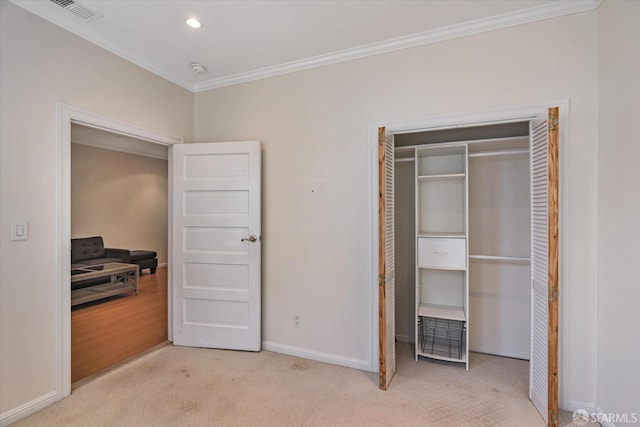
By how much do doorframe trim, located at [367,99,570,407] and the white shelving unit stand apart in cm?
32

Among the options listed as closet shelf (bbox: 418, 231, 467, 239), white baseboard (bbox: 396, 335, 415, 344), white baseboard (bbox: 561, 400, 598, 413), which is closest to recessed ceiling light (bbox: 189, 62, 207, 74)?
closet shelf (bbox: 418, 231, 467, 239)

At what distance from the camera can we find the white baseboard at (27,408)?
194 cm

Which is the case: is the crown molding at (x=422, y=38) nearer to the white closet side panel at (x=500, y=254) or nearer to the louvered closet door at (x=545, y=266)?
the louvered closet door at (x=545, y=266)

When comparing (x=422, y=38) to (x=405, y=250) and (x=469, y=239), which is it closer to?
(x=469, y=239)

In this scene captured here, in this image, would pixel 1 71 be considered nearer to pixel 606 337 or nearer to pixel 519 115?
pixel 519 115

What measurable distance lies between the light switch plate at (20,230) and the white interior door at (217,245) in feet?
3.89

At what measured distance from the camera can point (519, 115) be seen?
2.20 m

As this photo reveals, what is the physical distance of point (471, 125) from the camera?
236cm

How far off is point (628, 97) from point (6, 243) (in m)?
3.73

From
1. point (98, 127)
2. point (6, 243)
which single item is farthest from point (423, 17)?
point (6, 243)

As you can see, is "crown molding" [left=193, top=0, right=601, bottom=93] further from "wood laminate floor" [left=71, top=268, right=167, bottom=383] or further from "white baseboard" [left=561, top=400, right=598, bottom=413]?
"wood laminate floor" [left=71, top=268, right=167, bottom=383]

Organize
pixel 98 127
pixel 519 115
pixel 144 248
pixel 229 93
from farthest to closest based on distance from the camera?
pixel 144 248, pixel 229 93, pixel 98 127, pixel 519 115

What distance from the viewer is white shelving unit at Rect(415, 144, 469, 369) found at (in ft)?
8.89

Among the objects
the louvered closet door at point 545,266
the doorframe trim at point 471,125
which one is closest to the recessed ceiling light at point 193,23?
the doorframe trim at point 471,125
